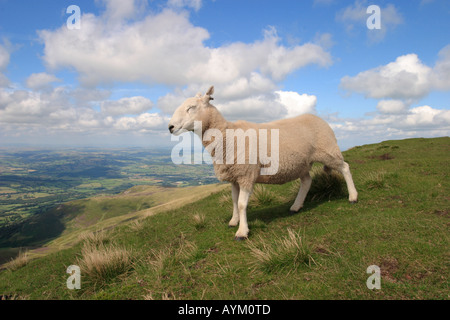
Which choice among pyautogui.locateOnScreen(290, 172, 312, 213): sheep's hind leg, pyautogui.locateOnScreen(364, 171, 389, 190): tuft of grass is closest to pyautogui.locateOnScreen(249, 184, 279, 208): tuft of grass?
pyautogui.locateOnScreen(290, 172, 312, 213): sheep's hind leg

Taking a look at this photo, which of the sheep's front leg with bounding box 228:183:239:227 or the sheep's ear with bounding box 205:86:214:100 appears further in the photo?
the sheep's front leg with bounding box 228:183:239:227

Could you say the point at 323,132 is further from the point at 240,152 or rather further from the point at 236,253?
the point at 236,253

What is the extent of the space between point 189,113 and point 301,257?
161 inches

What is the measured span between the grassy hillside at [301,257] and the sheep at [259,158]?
36.0 inches

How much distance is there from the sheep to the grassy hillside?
0.91 meters

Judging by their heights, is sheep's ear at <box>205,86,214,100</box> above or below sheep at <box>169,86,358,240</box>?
above

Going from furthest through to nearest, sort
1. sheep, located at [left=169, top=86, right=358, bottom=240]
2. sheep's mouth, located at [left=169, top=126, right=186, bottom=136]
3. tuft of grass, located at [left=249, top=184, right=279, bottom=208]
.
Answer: tuft of grass, located at [left=249, top=184, right=279, bottom=208] < sheep, located at [left=169, top=86, right=358, bottom=240] < sheep's mouth, located at [left=169, top=126, right=186, bottom=136]

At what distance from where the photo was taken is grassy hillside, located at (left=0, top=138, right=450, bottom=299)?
12.2ft

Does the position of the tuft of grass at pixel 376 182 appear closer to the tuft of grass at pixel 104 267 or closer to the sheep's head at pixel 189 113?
the sheep's head at pixel 189 113

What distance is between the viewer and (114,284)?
4887 mm

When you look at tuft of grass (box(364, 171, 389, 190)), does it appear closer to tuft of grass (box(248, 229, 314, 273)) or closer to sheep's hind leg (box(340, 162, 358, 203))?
sheep's hind leg (box(340, 162, 358, 203))

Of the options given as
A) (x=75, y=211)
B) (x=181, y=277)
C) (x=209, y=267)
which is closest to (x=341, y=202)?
(x=209, y=267)

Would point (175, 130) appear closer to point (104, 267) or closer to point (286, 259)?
point (104, 267)
